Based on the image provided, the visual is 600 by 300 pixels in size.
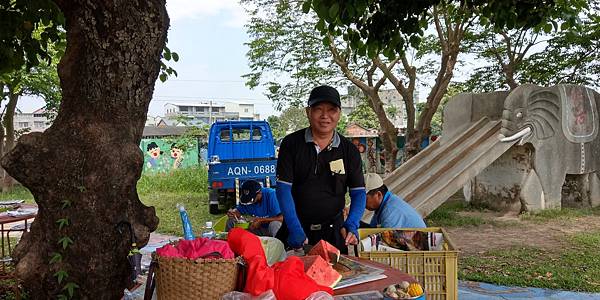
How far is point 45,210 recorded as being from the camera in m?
2.63

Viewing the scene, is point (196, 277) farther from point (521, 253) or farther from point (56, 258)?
point (521, 253)

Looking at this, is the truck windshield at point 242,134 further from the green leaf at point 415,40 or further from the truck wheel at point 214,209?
the green leaf at point 415,40

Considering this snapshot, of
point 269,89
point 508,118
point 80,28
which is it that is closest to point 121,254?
point 80,28

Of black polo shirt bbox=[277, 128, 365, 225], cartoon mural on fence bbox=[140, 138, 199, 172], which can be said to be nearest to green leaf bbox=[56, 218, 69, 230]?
black polo shirt bbox=[277, 128, 365, 225]

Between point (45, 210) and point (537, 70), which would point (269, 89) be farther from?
point (45, 210)

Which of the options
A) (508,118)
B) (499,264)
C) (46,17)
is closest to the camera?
(46,17)

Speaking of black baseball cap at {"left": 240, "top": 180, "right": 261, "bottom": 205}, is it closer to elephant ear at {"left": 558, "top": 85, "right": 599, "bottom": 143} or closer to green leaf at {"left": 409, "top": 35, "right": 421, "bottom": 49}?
green leaf at {"left": 409, "top": 35, "right": 421, "bottom": 49}

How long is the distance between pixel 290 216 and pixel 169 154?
17.9m

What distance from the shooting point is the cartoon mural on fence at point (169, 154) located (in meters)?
19.5

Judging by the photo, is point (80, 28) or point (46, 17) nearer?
point (80, 28)

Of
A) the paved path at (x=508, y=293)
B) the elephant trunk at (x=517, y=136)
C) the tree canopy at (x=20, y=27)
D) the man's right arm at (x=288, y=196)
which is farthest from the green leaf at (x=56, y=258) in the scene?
the elephant trunk at (x=517, y=136)

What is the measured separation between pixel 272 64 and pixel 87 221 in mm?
11182

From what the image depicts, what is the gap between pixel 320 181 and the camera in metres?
3.03

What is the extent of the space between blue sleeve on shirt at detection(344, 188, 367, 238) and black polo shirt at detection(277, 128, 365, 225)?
0.04 metres
